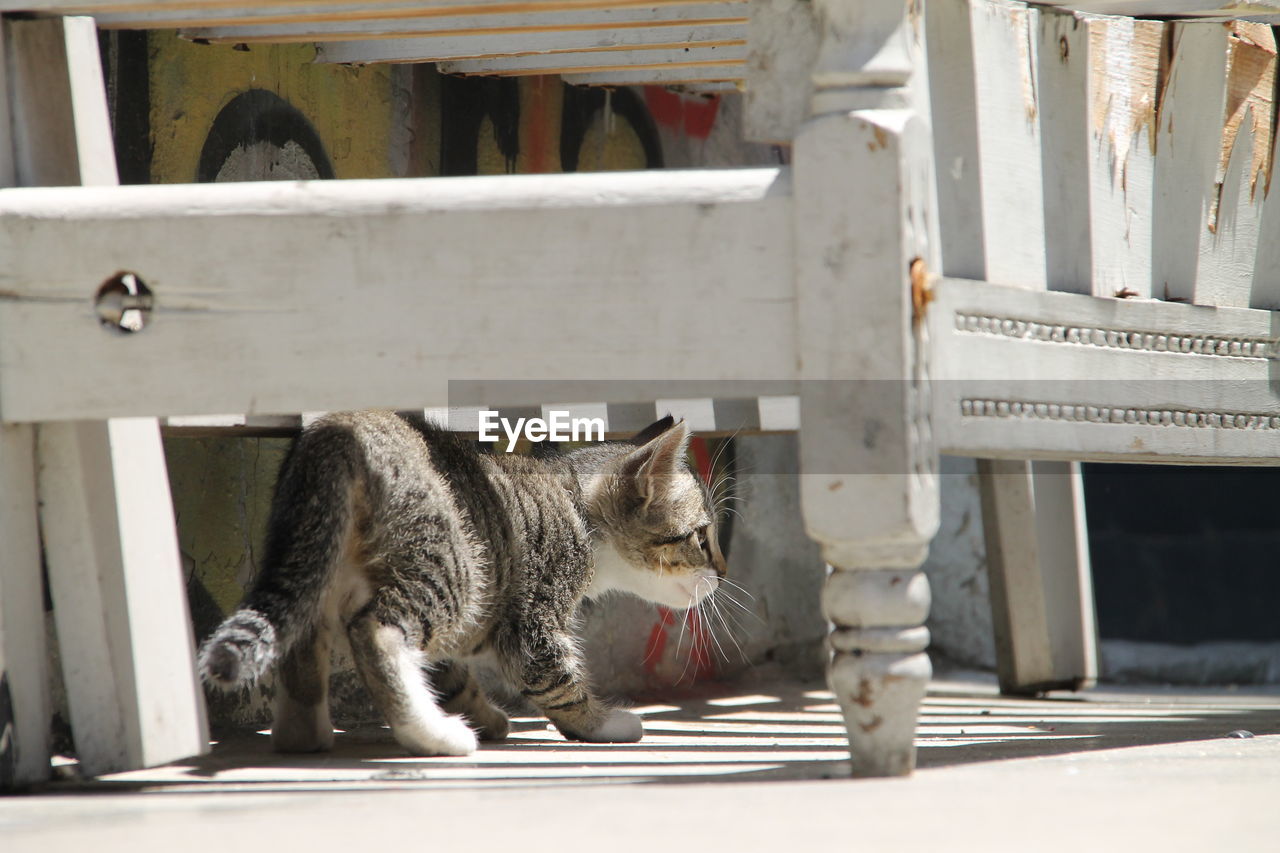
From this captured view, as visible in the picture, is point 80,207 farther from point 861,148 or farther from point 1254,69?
point 1254,69

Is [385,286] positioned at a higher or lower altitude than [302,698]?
higher

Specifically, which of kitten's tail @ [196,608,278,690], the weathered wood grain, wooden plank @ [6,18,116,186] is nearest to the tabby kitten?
kitten's tail @ [196,608,278,690]

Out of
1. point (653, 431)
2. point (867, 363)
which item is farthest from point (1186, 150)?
point (653, 431)

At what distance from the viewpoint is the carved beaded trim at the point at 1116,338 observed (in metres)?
2.67

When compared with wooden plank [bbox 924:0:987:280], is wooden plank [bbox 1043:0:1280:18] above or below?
above

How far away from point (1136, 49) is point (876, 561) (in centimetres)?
155

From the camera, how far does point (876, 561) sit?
2395 mm

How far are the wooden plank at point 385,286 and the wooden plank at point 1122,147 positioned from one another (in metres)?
0.99

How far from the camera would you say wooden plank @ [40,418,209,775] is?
2.82 m

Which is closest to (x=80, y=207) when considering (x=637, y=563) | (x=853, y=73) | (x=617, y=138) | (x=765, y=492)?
(x=853, y=73)

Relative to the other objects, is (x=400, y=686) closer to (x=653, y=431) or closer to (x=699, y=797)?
(x=699, y=797)

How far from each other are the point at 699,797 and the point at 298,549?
3.92ft

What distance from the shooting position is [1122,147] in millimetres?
3123

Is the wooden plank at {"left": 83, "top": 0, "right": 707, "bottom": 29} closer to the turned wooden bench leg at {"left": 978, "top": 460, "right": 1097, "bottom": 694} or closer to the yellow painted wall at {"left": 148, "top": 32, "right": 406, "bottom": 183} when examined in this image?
the yellow painted wall at {"left": 148, "top": 32, "right": 406, "bottom": 183}
